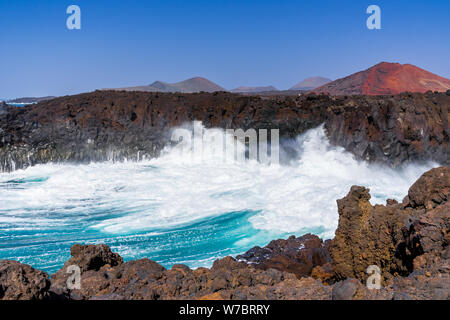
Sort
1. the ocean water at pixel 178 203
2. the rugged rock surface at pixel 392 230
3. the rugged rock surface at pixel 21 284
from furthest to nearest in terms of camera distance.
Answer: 1. the ocean water at pixel 178 203
2. the rugged rock surface at pixel 392 230
3. the rugged rock surface at pixel 21 284

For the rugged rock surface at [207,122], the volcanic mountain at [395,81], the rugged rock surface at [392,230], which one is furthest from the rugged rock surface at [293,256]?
the volcanic mountain at [395,81]

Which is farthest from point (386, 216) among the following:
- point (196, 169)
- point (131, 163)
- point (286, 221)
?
point (131, 163)

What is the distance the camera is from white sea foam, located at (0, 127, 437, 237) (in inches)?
368

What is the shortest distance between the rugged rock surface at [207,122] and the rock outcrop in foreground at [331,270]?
38.7 ft

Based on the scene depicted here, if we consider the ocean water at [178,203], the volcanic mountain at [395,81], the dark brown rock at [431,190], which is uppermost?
the volcanic mountain at [395,81]

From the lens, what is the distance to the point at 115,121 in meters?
19.1

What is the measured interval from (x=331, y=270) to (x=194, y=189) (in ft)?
→ 24.3

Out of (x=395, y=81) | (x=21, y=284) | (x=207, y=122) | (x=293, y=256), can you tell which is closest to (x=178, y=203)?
(x=293, y=256)

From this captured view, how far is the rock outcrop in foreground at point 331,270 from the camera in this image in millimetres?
2865

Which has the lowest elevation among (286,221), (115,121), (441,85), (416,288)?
(286,221)

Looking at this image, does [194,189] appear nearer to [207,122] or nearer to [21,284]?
[207,122]

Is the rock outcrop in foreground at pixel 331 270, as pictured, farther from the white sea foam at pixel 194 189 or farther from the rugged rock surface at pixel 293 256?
the white sea foam at pixel 194 189
